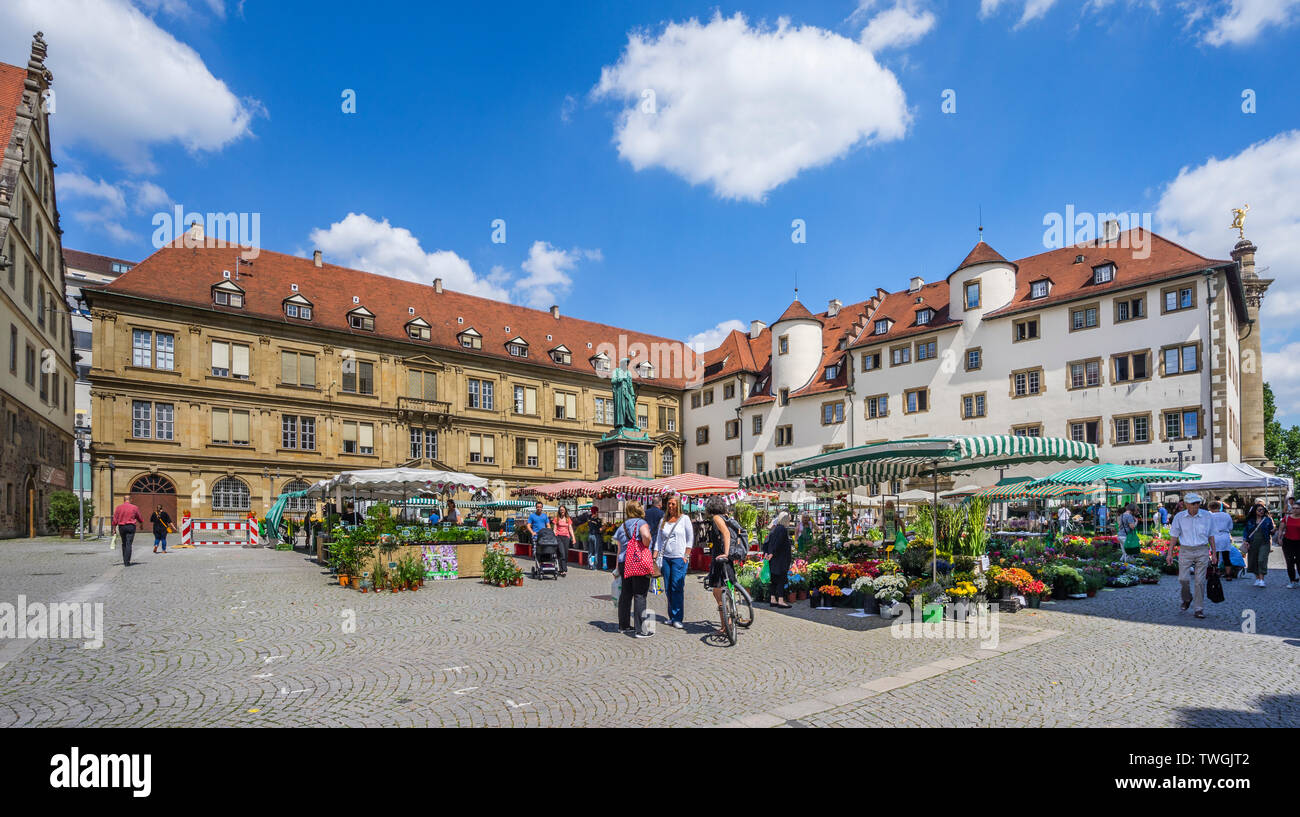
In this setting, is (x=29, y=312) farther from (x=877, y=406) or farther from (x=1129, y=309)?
(x=1129, y=309)

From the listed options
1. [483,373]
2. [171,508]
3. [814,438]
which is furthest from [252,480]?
[814,438]

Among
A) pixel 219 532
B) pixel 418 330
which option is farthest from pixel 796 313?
pixel 219 532

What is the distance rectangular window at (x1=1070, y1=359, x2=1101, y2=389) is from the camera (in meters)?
38.1

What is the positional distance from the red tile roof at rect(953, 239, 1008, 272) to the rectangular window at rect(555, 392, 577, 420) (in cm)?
2845

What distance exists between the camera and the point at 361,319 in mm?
49375

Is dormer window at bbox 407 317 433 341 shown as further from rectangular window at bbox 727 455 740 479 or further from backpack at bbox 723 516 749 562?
backpack at bbox 723 516 749 562

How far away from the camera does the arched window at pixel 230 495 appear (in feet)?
142

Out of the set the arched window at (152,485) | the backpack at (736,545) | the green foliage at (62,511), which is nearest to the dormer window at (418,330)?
the arched window at (152,485)

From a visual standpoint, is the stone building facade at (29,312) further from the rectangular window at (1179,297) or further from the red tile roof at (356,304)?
the rectangular window at (1179,297)

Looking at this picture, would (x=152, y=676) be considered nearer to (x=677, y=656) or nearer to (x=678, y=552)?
(x=677, y=656)

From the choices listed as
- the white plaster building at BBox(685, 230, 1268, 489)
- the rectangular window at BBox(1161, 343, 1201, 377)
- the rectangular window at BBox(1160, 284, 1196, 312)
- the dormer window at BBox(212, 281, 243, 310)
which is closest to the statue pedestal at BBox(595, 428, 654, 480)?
the white plaster building at BBox(685, 230, 1268, 489)

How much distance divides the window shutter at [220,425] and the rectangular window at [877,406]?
124 ft

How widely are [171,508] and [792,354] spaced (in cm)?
3860

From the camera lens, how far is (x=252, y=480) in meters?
44.2
